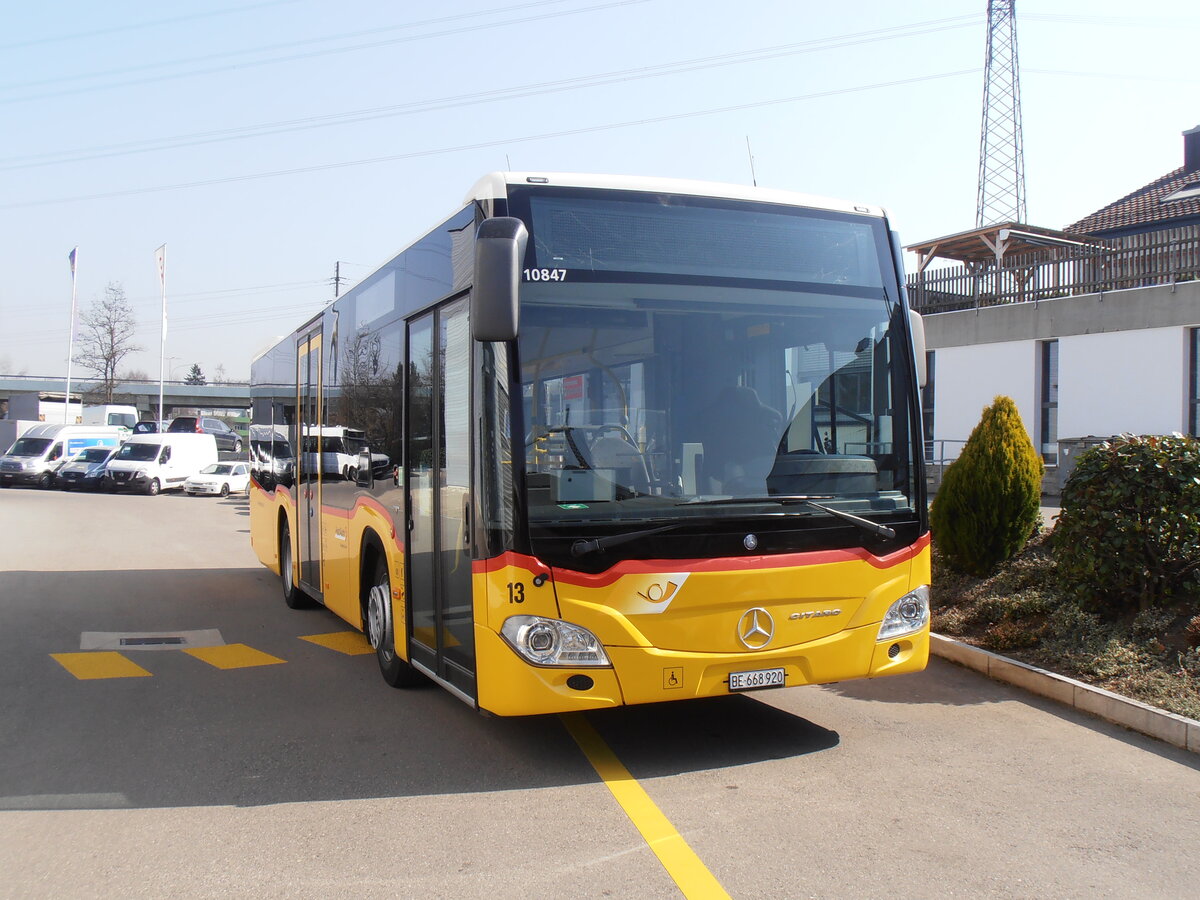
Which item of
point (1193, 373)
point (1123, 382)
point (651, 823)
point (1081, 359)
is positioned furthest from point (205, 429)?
point (651, 823)

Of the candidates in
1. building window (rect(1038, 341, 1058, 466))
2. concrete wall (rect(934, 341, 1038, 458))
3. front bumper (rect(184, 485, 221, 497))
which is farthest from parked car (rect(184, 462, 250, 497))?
building window (rect(1038, 341, 1058, 466))

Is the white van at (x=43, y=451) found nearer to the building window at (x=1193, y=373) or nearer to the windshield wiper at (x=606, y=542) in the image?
the building window at (x=1193, y=373)

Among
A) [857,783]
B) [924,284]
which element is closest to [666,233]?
[857,783]

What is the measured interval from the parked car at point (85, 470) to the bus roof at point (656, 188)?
36181mm

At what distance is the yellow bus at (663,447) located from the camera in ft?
16.8

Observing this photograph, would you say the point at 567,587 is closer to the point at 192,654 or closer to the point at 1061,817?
the point at 1061,817

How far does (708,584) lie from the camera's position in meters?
5.23

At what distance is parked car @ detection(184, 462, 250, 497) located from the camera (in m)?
36.4

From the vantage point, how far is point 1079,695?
6.72 m

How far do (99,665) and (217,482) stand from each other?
29.7 meters

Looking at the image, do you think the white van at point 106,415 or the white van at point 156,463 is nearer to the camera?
the white van at point 156,463

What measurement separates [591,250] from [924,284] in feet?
70.6

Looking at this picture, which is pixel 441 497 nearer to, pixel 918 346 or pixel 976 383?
pixel 918 346

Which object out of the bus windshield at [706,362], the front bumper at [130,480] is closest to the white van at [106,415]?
the front bumper at [130,480]
